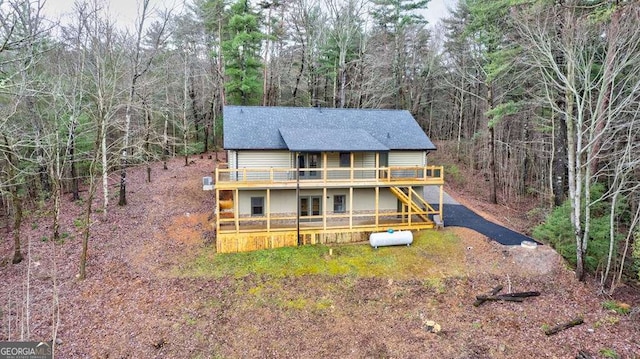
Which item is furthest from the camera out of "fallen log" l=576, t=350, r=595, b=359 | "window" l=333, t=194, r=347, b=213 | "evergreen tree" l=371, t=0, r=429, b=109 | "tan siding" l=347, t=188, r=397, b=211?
"evergreen tree" l=371, t=0, r=429, b=109

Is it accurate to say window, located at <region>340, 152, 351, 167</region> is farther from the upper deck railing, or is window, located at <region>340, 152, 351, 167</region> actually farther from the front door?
the front door

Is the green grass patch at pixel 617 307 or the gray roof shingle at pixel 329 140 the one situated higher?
the gray roof shingle at pixel 329 140

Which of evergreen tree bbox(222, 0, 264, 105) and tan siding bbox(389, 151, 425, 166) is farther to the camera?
evergreen tree bbox(222, 0, 264, 105)

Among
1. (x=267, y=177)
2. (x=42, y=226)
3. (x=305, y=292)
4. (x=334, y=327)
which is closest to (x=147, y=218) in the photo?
(x=42, y=226)

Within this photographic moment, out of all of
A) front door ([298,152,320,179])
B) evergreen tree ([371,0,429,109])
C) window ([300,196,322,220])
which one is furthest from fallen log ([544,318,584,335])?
evergreen tree ([371,0,429,109])

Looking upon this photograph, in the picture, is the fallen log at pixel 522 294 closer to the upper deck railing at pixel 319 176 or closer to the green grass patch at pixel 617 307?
the green grass patch at pixel 617 307

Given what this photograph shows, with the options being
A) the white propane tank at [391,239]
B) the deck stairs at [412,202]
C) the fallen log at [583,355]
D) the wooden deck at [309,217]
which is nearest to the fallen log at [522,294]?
the fallen log at [583,355]

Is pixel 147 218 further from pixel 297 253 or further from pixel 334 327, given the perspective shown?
pixel 334 327
